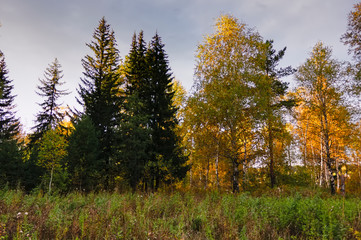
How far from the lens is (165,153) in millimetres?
19594

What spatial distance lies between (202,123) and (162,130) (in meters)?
7.03

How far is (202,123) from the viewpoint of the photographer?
13.7m

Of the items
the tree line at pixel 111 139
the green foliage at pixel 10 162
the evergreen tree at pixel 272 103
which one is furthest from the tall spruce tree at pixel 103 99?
the evergreen tree at pixel 272 103

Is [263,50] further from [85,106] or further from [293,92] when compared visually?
[85,106]

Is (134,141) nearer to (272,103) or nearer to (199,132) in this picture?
(199,132)

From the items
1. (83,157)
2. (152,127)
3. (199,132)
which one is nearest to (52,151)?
(83,157)

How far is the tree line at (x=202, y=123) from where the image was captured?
13758 millimetres

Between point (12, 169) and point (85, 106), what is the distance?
374 inches

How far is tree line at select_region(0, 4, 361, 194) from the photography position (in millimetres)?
13758

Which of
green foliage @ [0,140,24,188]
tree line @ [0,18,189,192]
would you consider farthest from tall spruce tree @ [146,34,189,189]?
green foliage @ [0,140,24,188]

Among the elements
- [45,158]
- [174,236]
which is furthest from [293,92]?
[45,158]

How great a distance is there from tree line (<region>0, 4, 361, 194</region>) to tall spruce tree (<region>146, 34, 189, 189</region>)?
0.10 meters

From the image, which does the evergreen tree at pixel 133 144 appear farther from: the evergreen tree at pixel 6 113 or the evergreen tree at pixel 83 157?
the evergreen tree at pixel 6 113

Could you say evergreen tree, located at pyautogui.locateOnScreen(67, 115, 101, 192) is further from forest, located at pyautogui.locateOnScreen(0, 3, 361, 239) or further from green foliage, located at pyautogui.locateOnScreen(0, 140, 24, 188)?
green foliage, located at pyautogui.locateOnScreen(0, 140, 24, 188)
